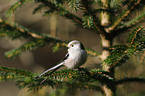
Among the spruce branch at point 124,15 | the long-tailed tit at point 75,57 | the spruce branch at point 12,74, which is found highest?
the spruce branch at point 124,15

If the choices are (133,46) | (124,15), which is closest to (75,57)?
(133,46)

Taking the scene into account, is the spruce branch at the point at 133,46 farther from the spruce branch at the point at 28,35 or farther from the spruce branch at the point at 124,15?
the spruce branch at the point at 28,35

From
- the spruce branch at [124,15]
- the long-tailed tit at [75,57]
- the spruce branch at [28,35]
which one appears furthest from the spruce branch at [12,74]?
the spruce branch at [124,15]

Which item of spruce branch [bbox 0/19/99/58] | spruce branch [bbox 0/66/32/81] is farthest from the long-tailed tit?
spruce branch [bbox 0/19/99/58]

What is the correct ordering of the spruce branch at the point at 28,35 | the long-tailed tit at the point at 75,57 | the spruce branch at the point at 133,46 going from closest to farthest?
the spruce branch at the point at 133,46 < the long-tailed tit at the point at 75,57 < the spruce branch at the point at 28,35

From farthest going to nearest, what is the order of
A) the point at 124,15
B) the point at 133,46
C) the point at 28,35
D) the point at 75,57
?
the point at 28,35 < the point at 124,15 < the point at 75,57 < the point at 133,46

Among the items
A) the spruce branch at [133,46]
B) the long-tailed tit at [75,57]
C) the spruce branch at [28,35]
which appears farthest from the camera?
the spruce branch at [28,35]

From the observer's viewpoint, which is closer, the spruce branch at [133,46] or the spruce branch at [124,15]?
the spruce branch at [133,46]

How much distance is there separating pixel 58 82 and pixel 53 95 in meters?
0.58

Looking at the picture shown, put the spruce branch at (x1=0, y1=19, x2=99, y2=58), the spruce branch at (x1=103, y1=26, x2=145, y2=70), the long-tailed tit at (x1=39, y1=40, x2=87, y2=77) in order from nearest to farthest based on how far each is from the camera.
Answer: the spruce branch at (x1=103, y1=26, x2=145, y2=70) < the long-tailed tit at (x1=39, y1=40, x2=87, y2=77) < the spruce branch at (x1=0, y1=19, x2=99, y2=58)

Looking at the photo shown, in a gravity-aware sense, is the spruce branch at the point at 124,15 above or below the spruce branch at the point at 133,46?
above

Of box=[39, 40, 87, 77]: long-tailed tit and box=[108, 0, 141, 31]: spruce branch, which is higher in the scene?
box=[108, 0, 141, 31]: spruce branch

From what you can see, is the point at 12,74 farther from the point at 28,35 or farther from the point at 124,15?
the point at 124,15

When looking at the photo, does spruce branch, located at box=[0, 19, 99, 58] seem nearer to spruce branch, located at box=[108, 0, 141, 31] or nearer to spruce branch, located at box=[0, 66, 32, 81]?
spruce branch, located at box=[108, 0, 141, 31]
